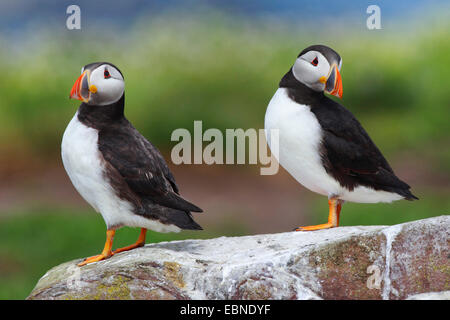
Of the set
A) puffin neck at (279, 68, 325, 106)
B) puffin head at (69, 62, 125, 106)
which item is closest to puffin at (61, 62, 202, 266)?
puffin head at (69, 62, 125, 106)

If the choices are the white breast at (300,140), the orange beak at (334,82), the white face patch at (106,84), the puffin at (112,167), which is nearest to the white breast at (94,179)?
the puffin at (112,167)

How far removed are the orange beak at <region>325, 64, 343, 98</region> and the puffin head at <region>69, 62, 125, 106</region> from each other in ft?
5.28

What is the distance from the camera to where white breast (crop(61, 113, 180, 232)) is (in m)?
5.20

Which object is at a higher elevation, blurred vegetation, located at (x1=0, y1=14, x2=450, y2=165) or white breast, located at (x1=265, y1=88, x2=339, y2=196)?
blurred vegetation, located at (x1=0, y1=14, x2=450, y2=165)

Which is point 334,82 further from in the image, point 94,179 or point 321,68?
point 94,179

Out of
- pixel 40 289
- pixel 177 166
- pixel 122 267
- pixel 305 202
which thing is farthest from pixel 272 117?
pixel 177 166

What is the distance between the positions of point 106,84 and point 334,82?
1.75 metres

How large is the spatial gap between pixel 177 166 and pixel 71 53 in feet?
9.67

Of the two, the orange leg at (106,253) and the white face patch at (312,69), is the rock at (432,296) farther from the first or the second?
the orange leg at (106,253)

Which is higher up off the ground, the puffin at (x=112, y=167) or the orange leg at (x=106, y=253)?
the puffin at (x=112, y=167)

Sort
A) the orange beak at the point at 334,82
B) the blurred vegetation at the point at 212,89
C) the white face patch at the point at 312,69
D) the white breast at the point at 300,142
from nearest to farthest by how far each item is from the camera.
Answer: the orange beak at the point at 334,82, the white face patch at the point at 312,69, the white breast at the point at 300,142, the blurred vegetation at the point at 212,89

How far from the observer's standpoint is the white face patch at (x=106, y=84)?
17.1ft

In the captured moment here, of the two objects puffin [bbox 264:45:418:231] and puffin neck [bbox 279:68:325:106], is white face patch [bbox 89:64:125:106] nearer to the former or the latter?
puffin [bbox 264:45:418:231]

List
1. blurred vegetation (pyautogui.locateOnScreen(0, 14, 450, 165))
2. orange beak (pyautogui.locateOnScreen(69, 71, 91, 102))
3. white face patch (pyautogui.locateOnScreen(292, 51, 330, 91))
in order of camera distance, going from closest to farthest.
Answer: orange beak (pyautogui.locateOnScreen(69, 71, 91, 102)) → white face patch (pyautogui.locateOnScreen(292, 51, 330, 91)) → blurred vegetation (pyautogui.locateOnScreen(0, 14, 450, 165))
